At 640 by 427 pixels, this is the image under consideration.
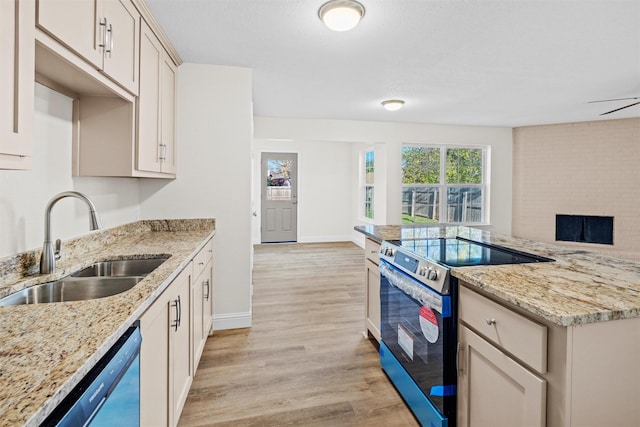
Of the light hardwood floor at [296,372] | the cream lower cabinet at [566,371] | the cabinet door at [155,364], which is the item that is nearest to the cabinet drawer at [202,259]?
the cabinet door at [155,364]

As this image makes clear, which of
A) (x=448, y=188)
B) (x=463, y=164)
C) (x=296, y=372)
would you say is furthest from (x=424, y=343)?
(x=463, y=164)

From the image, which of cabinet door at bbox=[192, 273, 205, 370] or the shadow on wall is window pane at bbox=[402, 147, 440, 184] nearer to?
cabinet door at bbox=[192, 273, 205, 370]

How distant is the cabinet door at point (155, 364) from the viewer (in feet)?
3.70

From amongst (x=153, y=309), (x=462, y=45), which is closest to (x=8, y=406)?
(x=153, y=309)

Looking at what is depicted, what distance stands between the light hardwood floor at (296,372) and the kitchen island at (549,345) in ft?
2.36

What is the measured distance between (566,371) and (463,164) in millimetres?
5339

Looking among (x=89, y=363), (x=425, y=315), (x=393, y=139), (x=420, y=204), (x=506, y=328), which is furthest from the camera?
(x=420, y=204)

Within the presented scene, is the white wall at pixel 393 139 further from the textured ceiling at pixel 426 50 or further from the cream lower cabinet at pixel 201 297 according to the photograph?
the cream lower cabinet at pixel 201 297

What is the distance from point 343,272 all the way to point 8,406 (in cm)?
438

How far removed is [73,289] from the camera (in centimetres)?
143

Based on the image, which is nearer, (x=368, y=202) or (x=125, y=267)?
(x=125, y=267)

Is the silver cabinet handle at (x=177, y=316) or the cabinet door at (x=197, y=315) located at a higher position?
the silver cabinet handle at (x=177, y=316)

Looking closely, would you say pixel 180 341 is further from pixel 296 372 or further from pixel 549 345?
pixel 549 345

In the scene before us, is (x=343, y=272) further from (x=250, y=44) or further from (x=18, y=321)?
(x=18, y=321)
